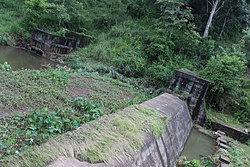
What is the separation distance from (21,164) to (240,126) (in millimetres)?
7601

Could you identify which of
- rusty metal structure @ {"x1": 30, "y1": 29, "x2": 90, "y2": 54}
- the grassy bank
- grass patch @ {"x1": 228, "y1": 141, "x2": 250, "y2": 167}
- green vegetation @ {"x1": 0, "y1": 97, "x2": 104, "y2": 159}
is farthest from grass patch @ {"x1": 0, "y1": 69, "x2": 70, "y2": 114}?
rusty metal structure @ {"x1": 30, "y1": 29, "x2": 90, "y2": 54}

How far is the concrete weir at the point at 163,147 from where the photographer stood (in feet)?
8.67

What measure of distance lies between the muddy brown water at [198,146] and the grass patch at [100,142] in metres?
2.21

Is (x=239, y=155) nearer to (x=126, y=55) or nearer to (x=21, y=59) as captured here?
(x=126, y=55)

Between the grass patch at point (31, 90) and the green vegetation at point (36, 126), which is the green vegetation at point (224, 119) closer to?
the green vegetation at point (36, 126)

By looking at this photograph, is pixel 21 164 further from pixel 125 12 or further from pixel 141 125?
pixel 125 12

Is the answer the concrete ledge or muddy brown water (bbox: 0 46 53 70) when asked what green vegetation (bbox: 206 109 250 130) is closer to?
the concrete ledge

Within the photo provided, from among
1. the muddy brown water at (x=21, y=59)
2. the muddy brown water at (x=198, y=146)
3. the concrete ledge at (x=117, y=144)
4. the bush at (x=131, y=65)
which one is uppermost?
the concrete ledge at (x=117, y=144)

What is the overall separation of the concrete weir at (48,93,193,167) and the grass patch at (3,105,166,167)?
0.29 ft

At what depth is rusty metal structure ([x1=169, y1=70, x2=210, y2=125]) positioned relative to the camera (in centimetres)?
766

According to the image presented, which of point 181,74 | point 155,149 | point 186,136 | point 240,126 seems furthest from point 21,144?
point 240,126

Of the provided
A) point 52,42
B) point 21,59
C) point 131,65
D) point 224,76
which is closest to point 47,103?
point 131,65

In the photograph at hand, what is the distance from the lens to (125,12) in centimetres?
1552

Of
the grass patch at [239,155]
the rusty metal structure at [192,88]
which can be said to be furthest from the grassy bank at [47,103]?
the grass patch at [239,155]
